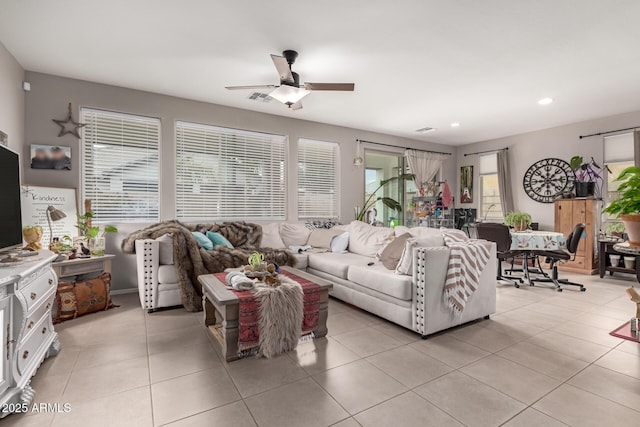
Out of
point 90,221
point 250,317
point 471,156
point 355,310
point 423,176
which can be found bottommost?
point 355,310

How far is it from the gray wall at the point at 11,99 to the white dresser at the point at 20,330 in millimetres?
1859

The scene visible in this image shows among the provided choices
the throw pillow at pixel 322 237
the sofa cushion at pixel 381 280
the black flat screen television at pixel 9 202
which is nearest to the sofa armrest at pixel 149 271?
the black flat screen television at pixel 9 202

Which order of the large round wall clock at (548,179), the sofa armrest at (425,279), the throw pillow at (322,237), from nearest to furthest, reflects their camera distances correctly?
the sofa armrest at (425,279) → the throw pillow at (322,237) → the large round wall clock at (548,179)

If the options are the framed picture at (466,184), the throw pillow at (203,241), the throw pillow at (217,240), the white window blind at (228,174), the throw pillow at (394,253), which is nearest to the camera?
the throw pillow at (394,253)

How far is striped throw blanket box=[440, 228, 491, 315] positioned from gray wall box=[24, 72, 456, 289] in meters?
3.05

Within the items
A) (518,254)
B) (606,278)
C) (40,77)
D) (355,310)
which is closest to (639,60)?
(518,254)

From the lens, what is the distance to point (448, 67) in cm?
330

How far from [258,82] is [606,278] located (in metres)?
5.95

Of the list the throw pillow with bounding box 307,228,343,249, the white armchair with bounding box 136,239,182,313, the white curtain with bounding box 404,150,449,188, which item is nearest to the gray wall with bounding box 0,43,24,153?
the white armchair with bounding box 136,239,182,313

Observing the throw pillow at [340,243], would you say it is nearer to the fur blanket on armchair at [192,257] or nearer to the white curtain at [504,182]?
the fur blanket on armchair at [192,257]

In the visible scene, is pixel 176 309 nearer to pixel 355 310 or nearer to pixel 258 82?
pixel 355 310

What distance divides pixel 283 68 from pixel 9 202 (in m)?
2.26

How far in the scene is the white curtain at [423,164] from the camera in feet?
22.0

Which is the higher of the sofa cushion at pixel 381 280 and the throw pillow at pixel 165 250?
the throw pillow at pixel 165 250
